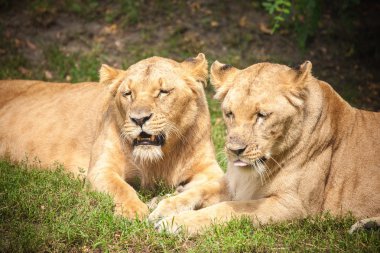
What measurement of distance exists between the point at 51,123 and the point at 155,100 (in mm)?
1905

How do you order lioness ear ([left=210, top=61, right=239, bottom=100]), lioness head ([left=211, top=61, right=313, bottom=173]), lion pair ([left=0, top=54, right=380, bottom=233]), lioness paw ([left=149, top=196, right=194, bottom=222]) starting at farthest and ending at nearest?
1. lioness ear ([left=210, top=61, right=239, bottom=100])
2. lioness paw ([left=149, top=196, right=194, bottom=222])
3. lion pair ([left=0, top=54, right=380, bottom=233])
4. lioness head ([left=211, top=61, right=313, bottom=173])

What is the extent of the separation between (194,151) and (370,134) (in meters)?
1.63

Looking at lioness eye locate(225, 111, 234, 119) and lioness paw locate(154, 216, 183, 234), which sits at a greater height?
lioness eye locate(225, 111, 234, 119)

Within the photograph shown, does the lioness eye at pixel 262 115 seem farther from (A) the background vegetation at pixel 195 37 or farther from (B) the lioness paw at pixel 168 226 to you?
(A) the background vegetation at pixel 195 37

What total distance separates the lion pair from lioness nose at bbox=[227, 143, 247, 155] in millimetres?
10

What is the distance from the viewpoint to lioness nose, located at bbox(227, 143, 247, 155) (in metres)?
4.66

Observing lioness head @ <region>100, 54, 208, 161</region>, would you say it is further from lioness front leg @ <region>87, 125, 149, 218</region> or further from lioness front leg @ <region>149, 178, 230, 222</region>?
lioness front leg @ <region>149, 178, 230, 222</region>

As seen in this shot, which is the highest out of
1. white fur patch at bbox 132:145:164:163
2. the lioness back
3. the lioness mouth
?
the lioness mouth

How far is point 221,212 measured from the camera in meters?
5.00

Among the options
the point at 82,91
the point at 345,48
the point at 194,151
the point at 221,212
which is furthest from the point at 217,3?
the point at 221,212

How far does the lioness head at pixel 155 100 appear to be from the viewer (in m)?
5.47

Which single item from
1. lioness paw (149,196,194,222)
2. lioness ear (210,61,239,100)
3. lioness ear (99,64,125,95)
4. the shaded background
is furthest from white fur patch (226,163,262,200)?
the shaded background

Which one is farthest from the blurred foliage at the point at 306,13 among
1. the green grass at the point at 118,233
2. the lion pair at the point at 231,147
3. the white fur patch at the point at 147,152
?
the green grass at the point at 118,233

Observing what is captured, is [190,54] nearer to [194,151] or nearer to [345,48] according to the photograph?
[345,48]
